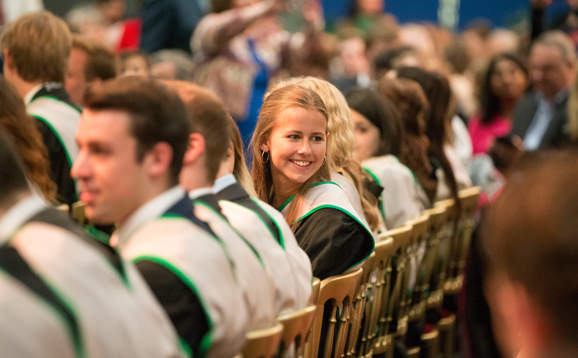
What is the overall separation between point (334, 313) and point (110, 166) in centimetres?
102

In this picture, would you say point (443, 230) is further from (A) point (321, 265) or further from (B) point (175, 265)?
(B) point (175, 265)

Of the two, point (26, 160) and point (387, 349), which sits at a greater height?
point (26, 160)

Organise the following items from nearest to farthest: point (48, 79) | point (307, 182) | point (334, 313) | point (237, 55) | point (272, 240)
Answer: point (272, 240) → point (334, 313) → point (307, 182) → point (48, 79) → point (237, 55)

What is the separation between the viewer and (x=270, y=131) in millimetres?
2605

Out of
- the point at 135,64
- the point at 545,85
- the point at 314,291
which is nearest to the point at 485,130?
the point at 545,85

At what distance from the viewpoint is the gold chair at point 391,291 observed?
2648mm

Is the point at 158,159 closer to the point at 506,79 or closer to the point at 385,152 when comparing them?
the point at 385,152

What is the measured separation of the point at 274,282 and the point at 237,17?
3322 millimetres

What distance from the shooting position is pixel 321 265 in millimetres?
2285

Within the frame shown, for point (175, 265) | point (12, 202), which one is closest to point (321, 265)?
point (175, 265)

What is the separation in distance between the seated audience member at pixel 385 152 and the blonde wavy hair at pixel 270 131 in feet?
1.75

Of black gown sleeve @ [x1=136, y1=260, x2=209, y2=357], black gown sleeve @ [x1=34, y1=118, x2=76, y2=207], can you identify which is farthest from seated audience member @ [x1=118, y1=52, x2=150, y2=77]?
black gown sleeve @ [x1=136, y1=260, x2=209, y2=357]

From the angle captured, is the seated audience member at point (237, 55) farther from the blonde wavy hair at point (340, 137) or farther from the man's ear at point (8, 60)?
the blonde wavy hair at point (340, 137)

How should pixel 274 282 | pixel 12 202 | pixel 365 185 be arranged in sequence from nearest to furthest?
pixel 12 202 → pixel 274 282 → pixel 365 185
